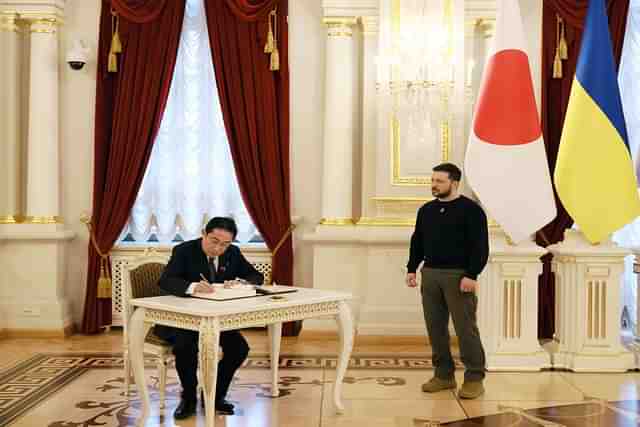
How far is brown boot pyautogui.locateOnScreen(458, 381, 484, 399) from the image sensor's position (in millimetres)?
5488

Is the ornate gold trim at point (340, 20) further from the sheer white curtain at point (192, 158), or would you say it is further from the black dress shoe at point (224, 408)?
the black dress shoe at point (224, 408)

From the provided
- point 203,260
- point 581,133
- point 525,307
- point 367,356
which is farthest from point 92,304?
point 581,133

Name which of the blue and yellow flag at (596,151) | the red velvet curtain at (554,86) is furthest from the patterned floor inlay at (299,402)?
the red velvet curtain at (554,86)

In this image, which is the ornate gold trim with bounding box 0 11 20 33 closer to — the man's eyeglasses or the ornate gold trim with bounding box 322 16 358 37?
the ornate gold trim with bounding box 322 16 358 37

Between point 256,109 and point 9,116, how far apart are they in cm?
230

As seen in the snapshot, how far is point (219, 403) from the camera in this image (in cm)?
512

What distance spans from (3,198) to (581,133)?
17.0ft

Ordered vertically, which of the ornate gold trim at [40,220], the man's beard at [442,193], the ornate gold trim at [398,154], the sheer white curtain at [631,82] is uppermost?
the sheer white curtain at [631,82]

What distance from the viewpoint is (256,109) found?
792 cm

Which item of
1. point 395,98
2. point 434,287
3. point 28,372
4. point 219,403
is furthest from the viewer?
point 395,98

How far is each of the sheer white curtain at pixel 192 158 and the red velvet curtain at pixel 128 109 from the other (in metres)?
0.18

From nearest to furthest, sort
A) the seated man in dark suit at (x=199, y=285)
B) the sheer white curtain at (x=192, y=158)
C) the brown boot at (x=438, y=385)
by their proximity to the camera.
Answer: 1. the seated man in dark suit at (x=199, y=285)
2. the brown boot at (x=438, y=385)
3. the sheer white curtain at (x=192, y=158)

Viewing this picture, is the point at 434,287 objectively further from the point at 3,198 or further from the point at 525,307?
the point at 3,198

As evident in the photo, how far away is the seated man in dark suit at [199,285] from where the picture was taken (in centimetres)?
492
